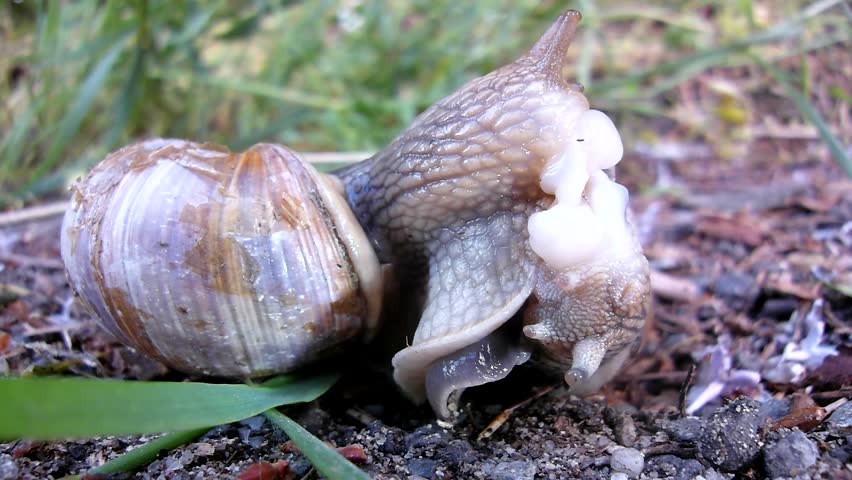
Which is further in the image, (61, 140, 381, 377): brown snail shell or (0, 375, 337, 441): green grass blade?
(61, 140, 381, 377): brown snail shell

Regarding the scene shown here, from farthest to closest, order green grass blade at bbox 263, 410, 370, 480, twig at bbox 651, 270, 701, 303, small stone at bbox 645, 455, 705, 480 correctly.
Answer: twig at bbox 651, 270, 701, 303, small stone at bbox 645, 455, 705, 480, green grass blade at bbox 263, 410, 370, 480

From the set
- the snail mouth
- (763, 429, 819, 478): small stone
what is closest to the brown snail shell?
the snail mouth

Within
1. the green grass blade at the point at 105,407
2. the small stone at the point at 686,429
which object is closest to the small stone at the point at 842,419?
the small stone at the point at 686,429

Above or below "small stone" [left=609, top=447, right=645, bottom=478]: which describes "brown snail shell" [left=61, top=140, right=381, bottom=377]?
above

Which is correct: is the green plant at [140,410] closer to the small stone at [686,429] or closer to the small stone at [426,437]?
the small stone at [426,437]

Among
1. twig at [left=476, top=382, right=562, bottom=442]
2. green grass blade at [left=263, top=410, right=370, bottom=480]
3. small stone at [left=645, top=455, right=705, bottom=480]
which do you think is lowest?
small stone at [left=645, top=455, right=705, bottom=480]

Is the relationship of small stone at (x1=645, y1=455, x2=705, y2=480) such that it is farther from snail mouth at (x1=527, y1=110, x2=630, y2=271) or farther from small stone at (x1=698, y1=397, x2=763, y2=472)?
snail mouth at (x1=527, y1=110, x2=630, y2=271)
